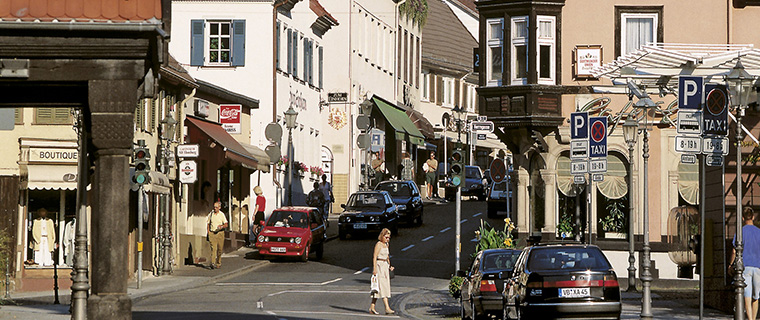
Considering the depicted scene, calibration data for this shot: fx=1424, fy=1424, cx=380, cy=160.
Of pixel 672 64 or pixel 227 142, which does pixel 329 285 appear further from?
pixel 672 64

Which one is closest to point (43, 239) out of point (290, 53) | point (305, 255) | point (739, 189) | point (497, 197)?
point (305, 255)

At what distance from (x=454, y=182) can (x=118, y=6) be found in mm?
17086

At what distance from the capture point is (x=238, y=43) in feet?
171

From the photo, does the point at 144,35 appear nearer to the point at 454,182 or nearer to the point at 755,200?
the point at 755,200

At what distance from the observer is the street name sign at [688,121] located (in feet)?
67.6

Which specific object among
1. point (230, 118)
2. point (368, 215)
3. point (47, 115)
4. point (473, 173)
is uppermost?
point (230, 118)

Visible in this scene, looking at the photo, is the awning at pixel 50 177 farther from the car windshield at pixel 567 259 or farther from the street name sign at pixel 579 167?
the car windshield at pixel 567 259

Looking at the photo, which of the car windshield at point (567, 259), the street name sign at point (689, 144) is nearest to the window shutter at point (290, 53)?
the car windshield at point (567, 259)

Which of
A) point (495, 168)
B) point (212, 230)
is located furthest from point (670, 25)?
point (212, 230)

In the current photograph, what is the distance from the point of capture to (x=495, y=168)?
44.6m

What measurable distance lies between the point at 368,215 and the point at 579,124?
19325 millimetres

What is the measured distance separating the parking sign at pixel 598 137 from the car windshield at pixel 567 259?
695 centimetres

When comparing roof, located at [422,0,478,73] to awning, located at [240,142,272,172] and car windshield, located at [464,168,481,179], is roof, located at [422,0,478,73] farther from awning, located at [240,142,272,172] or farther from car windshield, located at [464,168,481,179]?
awning, located at [240,142,272,172]

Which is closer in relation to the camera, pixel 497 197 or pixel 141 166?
pixel 141 166
